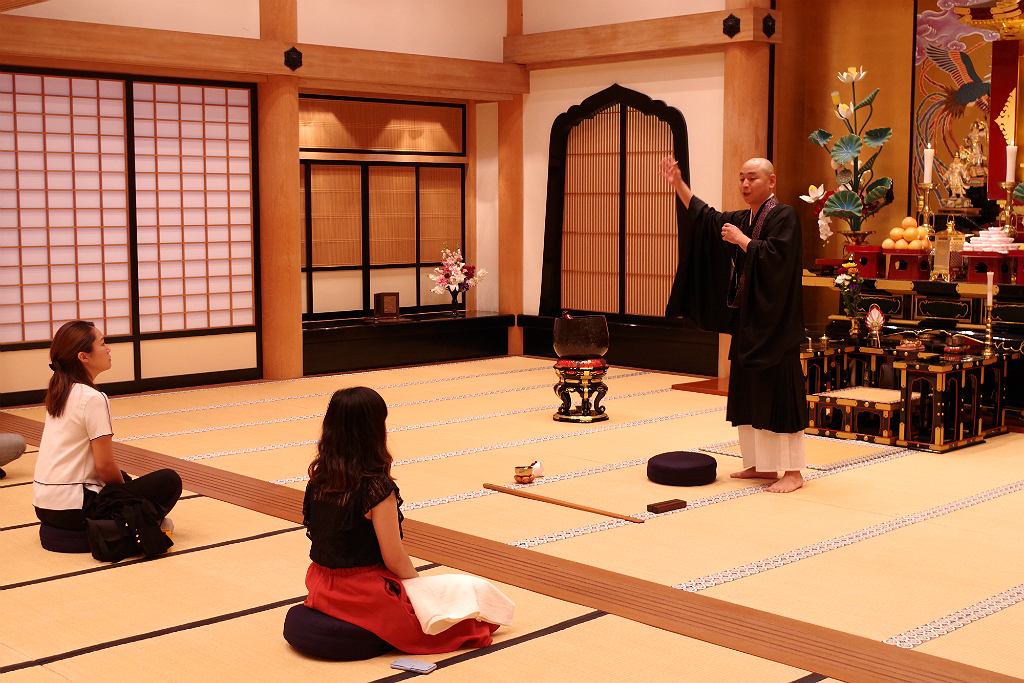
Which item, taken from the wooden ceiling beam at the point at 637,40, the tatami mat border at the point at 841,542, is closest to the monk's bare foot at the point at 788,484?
the tatami mat border at the point at 841,542

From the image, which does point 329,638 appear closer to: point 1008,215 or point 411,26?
point 1008,215

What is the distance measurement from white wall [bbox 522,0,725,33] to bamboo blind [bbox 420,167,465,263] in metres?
1.42

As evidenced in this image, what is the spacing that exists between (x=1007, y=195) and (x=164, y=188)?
5.47m

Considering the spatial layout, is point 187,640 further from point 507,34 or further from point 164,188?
point 507,34

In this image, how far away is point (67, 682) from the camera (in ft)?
9.04

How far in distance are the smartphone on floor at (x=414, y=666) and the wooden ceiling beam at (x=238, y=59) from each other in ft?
17.7

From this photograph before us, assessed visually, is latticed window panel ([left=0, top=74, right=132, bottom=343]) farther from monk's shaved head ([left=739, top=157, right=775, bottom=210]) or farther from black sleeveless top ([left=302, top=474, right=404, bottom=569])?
black sleeveless top ([left=302, top=474, right=404, bottom=569])

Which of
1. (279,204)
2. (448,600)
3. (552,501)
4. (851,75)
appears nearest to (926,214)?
(851,75)

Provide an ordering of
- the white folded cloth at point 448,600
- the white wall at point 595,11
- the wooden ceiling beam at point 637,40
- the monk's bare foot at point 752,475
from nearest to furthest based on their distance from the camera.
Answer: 1. the white folded cloth at point 448,600
2. the monk's bare foot at point 752,475
3. the wooden ceiling beam at point 637,40
4. the white wall at point 595,11

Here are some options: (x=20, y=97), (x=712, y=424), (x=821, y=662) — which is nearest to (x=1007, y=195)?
(x=712, y=424)

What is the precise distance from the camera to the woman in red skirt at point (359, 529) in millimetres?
2789

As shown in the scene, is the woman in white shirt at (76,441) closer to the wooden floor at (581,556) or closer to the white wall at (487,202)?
the wooden floor at (581,556)

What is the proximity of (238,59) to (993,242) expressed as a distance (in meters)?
4.98

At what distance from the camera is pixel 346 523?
110 inches
